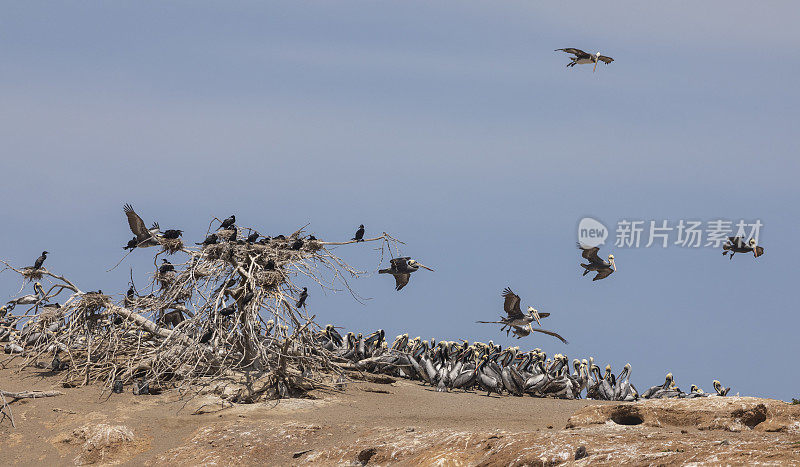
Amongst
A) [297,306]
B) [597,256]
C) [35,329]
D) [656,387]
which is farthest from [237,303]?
[656,387]

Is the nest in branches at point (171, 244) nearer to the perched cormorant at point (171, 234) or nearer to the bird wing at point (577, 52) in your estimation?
the perched cormorant at point (171, 234)

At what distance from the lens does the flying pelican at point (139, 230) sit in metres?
18.3

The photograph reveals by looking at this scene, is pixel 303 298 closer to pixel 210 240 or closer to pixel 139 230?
pixel 210 240

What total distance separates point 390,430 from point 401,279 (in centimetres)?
622

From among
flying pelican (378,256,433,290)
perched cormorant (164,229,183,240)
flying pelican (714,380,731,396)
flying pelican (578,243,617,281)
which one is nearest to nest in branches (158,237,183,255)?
perched cormorant (164,229,183,240)

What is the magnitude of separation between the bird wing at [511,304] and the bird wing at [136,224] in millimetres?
7897

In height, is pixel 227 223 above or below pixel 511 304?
above

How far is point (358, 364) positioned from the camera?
65.2 ft

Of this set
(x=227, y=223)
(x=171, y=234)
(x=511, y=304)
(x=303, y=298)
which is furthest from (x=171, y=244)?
(x=511, y=304)

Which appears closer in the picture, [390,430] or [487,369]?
[390,430]

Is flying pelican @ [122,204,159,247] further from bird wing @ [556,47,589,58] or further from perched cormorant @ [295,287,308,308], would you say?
bird wing @ [556,47,589,58]

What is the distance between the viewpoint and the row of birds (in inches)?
738

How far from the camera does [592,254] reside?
20.1 m

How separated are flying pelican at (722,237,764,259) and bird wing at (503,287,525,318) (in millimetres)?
9031
